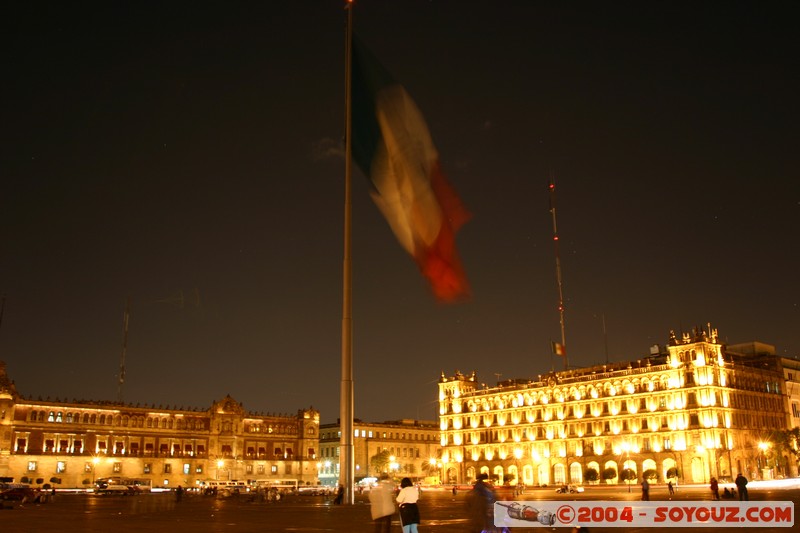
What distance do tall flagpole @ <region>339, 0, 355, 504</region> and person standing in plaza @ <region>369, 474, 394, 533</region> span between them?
982 cm

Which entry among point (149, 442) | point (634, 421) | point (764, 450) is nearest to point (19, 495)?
point (149, 442)

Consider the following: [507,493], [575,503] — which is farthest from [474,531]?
[507,493]

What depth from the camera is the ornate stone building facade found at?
4257 inches

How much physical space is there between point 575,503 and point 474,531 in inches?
93.7

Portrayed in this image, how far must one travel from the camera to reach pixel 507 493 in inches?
765

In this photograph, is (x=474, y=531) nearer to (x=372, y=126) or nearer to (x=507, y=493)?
(x=507, y=493)

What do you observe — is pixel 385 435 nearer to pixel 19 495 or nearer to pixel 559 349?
pixel 559 349

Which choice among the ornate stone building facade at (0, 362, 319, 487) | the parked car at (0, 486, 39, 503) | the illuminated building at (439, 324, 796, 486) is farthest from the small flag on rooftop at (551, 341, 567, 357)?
the parked car at (0, 486, 39, 503)

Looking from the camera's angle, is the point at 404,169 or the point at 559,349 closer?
the point at 404,169

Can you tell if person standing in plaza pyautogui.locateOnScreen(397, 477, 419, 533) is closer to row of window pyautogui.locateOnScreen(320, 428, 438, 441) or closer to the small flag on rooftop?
the small flag on rooftop

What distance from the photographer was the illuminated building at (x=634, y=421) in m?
103

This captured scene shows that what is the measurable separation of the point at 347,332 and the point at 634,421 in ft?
303

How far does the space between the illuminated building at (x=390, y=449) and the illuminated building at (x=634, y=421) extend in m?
19.6

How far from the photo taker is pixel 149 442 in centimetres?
11906
